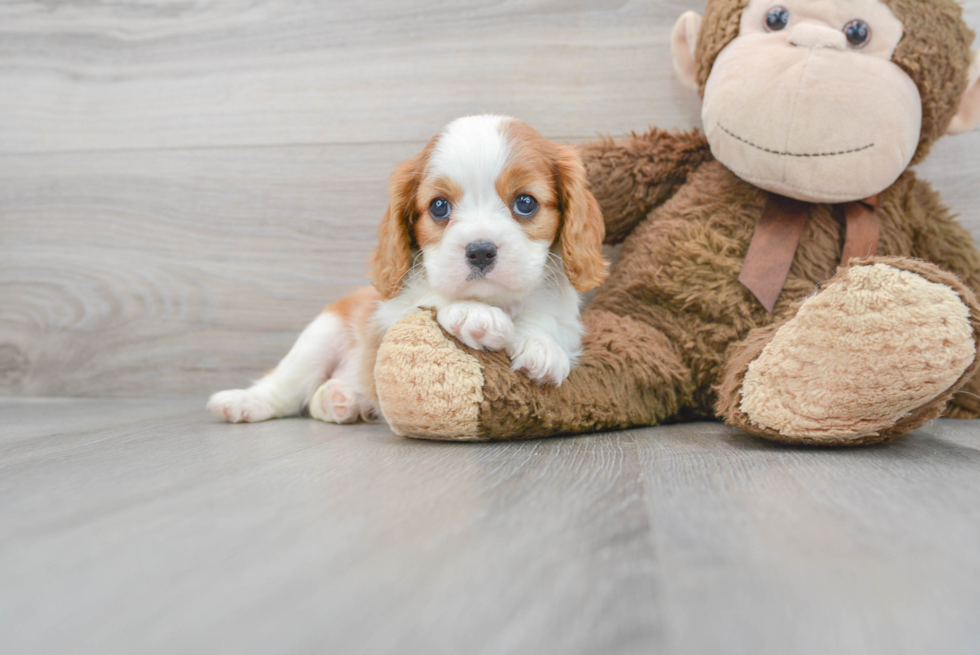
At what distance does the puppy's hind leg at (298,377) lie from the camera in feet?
4.84

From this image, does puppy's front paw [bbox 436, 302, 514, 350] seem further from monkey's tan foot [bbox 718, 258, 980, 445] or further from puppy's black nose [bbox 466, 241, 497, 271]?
monkey's tan foot [bbox 718, 258, 980, 445]

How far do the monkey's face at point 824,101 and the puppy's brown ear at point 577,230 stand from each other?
32cm

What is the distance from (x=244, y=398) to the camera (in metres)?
1.48

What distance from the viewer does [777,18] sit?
1.26 m

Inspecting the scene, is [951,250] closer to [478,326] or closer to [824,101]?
[824,101]

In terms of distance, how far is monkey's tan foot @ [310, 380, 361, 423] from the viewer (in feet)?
4.67

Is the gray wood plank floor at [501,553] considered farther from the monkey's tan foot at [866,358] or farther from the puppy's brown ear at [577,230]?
the puppy's brown ear at [577,230]

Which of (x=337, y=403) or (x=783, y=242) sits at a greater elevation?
(x=783, y=242)

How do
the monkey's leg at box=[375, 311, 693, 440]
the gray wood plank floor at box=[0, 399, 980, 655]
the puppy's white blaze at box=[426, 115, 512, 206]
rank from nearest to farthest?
the gray wood plank floor at box=[0, 399, 980, 655]
the monkey's leg at box=[375, 311, 693, 440]
the puppy's white blaze at box=[426, 115, 512, 206]

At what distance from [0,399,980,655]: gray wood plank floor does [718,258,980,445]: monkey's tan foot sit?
0.05 m

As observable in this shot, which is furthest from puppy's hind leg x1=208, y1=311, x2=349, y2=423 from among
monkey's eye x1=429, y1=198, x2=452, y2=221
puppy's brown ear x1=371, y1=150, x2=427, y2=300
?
monkey's eye x1=429, y1=198, x2=452, y2=221

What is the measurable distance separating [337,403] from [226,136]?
0.89 m

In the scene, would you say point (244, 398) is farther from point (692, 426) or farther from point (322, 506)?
point (692, 426)

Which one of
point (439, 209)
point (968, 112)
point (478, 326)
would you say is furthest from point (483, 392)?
point (968, 112)
